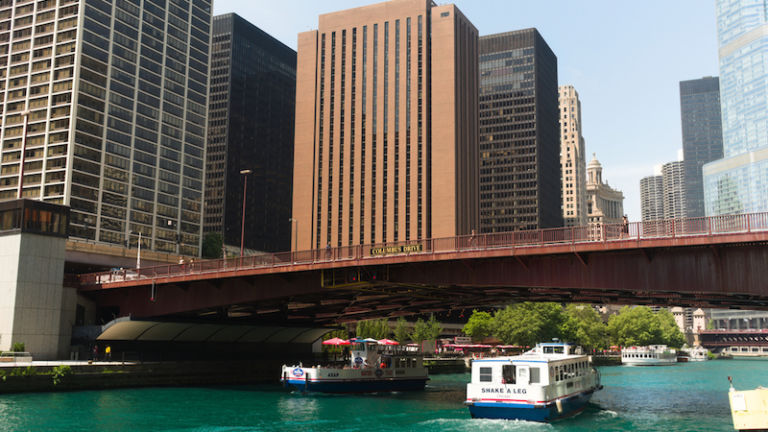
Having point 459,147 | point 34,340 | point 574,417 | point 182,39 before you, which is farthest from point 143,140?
point 574,417

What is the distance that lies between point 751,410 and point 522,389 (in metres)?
14.6

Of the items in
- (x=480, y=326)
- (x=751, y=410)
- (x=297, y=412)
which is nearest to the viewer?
(x=751, y=410)

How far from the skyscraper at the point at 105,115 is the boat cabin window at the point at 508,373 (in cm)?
12267

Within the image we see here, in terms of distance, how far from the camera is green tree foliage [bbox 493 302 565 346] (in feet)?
472

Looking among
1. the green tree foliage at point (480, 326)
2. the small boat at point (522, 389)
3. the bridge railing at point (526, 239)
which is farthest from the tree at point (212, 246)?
the small boat at point (522, 389)

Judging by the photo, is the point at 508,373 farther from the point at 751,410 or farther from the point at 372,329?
the point at 372,329

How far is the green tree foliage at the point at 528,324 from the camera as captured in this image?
144 m

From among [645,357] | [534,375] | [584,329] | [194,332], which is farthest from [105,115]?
[534,375]

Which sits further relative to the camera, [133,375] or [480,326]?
[480,326]

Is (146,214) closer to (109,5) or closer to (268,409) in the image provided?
(109,5)

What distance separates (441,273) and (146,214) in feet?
430

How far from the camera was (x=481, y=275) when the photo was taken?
53469 millimetres

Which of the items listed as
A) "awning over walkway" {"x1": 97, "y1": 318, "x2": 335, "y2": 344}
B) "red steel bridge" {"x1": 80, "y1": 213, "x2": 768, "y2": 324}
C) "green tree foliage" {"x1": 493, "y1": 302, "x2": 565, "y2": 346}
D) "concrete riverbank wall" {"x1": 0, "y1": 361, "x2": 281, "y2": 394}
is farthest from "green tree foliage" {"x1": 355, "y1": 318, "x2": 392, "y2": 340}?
"concrete riverbank wall" {"x1": 0, "y1": 361, "x2": 281, "y2": 394}

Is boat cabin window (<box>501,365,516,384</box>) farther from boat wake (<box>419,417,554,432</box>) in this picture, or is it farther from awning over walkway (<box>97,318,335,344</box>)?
awning over walkway (<box>97,318,335,344</box>)
